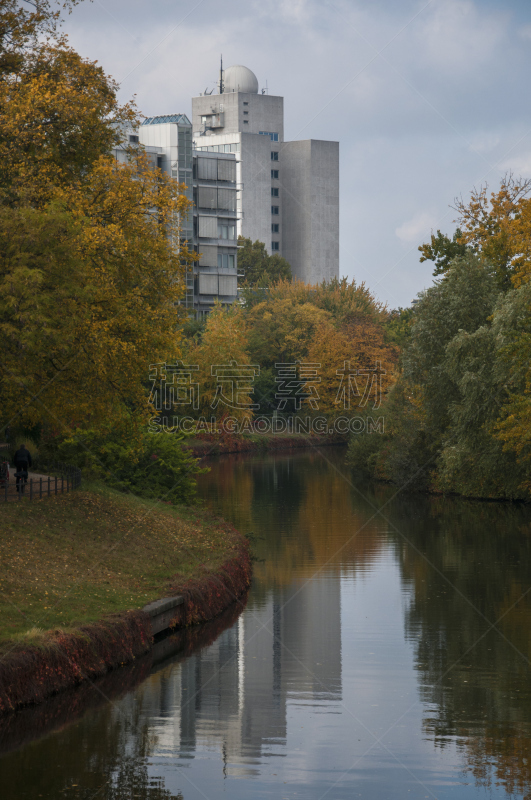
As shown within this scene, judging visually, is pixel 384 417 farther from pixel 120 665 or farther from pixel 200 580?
pixel 120 665

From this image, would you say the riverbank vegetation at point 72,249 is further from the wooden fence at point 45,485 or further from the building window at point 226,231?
the building window at point 226,231

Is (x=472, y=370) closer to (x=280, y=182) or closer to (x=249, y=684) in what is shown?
(x=249, y=684)

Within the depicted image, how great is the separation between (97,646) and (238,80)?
411 feet

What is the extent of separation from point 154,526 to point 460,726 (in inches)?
552

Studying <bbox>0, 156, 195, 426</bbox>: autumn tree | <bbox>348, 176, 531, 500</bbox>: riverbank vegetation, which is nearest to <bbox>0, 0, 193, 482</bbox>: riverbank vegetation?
<bbox>0, 156, 195, 426</bbox>: autumn tree

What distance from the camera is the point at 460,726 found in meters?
13.0

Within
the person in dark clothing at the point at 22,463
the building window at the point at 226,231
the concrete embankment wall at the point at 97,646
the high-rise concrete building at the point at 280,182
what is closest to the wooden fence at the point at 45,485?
the person in dark clothing at the point at 22,463

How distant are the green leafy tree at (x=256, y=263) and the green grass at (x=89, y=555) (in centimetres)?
8450

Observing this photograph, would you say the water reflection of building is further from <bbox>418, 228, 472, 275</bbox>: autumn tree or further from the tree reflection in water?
<bbox>418, 228, 472, 275</bbox>: autumn tree

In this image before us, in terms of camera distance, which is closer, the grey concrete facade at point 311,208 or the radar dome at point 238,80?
the grey concrete facade at point 311,208

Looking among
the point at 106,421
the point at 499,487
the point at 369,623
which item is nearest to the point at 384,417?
the point at 499,487

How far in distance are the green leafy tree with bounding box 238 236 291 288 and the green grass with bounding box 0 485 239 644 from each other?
3327 inches

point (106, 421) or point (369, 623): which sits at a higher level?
point (106, 421)

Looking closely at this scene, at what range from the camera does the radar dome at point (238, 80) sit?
430ft
